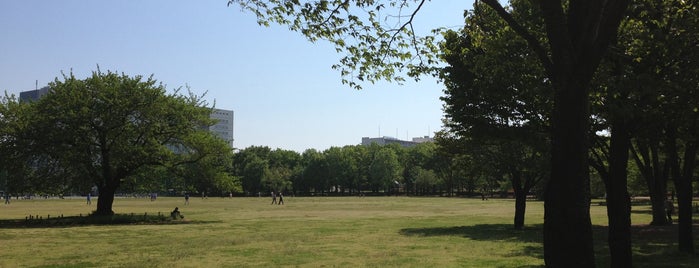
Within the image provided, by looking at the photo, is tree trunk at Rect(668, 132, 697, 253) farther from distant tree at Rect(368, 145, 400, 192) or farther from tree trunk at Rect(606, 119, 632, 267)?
distant tree at Rect(368, 145, 400, 192)

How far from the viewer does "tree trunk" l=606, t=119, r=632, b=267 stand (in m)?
12.1

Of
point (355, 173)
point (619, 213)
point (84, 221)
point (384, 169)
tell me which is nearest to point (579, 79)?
point (619, 213)

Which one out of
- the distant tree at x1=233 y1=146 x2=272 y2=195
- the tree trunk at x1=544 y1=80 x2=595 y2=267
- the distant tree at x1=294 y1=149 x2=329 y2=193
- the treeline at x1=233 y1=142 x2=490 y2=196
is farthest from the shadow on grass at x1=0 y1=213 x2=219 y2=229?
the distant tree at x1=294 y1=149 x2=329 y2=193

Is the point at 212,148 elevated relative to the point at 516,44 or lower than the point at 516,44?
lower

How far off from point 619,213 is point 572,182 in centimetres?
640

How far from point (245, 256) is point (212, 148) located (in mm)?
23629

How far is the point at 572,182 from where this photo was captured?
689 cm

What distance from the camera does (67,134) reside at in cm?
3478

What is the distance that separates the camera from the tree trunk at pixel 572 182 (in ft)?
22.6

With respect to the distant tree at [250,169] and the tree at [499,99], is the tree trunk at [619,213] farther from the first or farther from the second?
the distant tree at [250,169]

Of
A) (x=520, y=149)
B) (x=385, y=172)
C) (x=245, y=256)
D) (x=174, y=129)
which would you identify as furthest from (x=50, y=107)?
(x=385, y=172)

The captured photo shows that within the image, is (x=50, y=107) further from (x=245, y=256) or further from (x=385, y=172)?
(x=385, y=172)

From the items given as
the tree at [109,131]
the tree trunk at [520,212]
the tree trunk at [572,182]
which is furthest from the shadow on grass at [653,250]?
the tree at [109,131]

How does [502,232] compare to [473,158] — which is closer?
[502,232]
